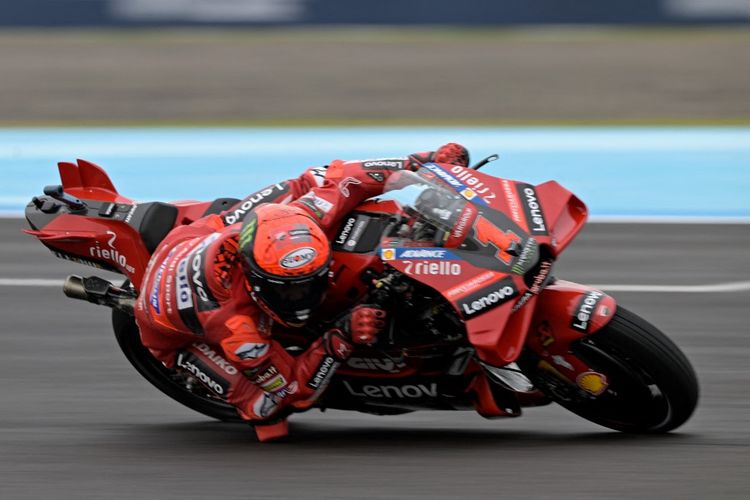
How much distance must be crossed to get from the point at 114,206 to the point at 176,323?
780 mm

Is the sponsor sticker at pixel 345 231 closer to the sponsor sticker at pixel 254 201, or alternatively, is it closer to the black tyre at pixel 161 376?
the sponsor sticker at pixel 254 201

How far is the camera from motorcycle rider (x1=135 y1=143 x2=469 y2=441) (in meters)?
4.40

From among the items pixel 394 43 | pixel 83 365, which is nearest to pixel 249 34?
pixel 394 43

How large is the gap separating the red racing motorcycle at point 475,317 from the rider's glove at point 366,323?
0.25 feet

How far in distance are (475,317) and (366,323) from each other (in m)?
A: 0.44

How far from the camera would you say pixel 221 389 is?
4.89 metres

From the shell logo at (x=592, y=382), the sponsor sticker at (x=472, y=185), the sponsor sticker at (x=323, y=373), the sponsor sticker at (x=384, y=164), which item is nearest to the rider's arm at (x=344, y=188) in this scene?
the sponsor sticker at (x=384, y=164)

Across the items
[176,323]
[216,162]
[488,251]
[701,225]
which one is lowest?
[216,162]

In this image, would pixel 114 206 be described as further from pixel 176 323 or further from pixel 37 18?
pixel 37 18

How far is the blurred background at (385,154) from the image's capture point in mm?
4762

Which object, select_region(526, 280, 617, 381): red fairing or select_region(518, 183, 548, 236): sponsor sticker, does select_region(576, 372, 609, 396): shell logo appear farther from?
select_region(518, 183, 548, 236): sponsor sticker

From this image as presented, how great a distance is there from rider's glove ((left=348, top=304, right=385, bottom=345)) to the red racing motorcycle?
0.08 m

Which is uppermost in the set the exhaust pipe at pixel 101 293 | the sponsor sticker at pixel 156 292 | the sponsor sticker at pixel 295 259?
the sponsor sticker at pixel 295 259

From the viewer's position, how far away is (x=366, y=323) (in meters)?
4.46
